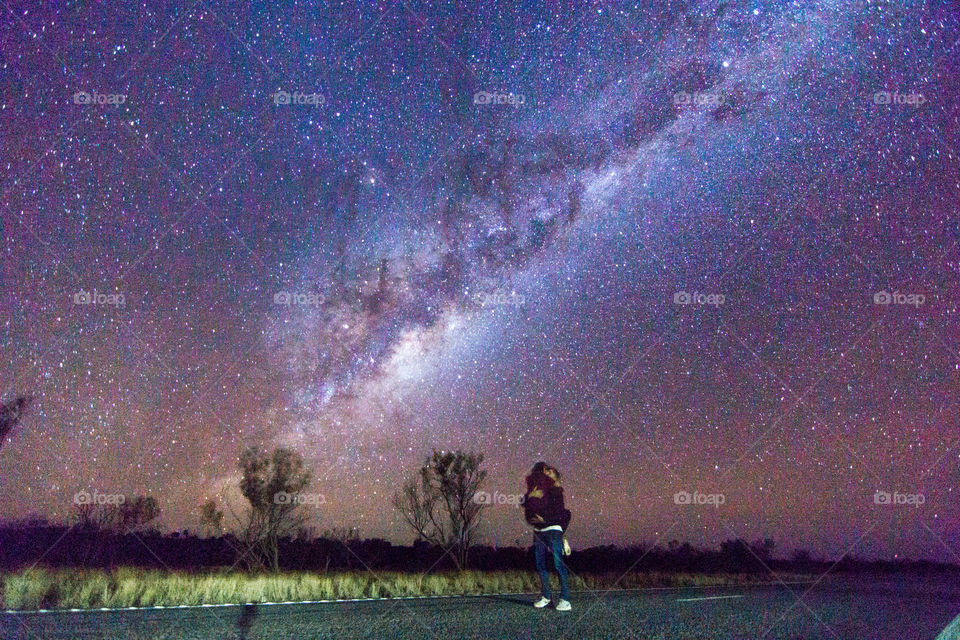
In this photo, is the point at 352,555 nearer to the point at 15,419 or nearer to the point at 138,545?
the point at 138,545

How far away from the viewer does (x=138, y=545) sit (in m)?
21.2

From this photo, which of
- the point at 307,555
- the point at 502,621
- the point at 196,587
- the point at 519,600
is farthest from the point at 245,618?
the point at 307,555

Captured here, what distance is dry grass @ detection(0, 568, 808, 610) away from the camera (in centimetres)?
852

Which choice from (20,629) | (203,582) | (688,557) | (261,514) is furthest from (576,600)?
(688,557)

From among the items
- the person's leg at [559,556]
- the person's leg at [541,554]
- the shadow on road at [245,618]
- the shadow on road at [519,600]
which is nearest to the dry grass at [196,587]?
the shadow on road at [245,618]

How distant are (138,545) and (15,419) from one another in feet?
14.9

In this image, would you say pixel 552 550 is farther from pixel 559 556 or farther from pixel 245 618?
pixel 245 618

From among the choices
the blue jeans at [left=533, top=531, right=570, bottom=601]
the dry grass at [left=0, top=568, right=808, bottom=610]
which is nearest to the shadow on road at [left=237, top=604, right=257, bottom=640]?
the dry grass at [left=0, top=568, right=808, bottom=610]

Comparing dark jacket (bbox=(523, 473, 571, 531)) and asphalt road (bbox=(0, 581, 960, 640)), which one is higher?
dark jacket (bbox=(523, 473, 571, 531))

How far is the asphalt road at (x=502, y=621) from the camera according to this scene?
19.9ft

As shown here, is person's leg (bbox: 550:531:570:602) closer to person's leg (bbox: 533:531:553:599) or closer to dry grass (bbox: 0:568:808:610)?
person's leg (bbox: 533:531:553:599)

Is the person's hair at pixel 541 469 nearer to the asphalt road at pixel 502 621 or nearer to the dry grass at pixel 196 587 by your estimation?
the asphalt road at pixel 502 621

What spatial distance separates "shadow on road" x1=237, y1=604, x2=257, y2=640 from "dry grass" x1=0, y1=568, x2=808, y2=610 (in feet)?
3.88

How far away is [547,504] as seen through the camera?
834 centimetres
